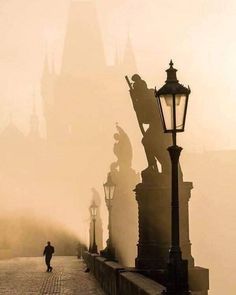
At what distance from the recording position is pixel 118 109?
106875mm

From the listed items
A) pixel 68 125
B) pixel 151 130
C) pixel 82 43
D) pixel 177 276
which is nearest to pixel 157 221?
pixel 151 130

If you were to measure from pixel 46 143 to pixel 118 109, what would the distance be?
1339 cm

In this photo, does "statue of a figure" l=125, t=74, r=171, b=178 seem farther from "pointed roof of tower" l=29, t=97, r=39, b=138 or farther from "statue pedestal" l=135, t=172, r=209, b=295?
"pointed roof of tower" l=29, t=97, r=39, b=138

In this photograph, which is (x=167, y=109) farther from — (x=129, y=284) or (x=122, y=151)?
(x=122, y=151)

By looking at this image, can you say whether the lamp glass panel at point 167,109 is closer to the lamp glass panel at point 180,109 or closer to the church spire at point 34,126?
the lamp glass panel at point 180,109

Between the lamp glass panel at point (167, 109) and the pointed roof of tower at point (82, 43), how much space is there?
3959 inches

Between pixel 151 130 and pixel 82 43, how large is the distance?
99.0 metres

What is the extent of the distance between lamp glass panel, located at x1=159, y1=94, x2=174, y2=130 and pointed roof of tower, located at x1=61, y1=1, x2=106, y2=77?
330ft

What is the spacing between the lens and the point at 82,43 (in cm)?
11312

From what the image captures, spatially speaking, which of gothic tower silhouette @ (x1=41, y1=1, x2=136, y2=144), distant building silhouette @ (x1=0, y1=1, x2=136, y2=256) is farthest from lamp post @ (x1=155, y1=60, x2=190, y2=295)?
gothic tower silhouette @ (x1=41, y1=1, x2=136, y2=144)

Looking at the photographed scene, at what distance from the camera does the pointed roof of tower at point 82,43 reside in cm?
11062

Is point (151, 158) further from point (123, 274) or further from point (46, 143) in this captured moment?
point (46, 143)

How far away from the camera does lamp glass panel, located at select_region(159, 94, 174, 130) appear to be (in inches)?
349

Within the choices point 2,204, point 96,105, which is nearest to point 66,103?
point 96,105
